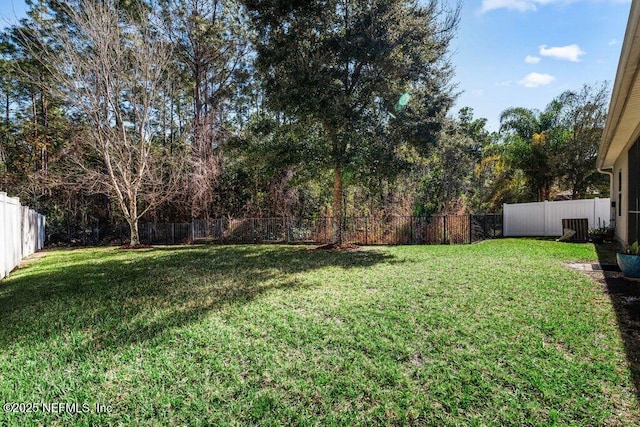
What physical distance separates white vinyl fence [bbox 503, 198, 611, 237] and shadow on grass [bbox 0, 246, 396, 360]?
896 centimetres

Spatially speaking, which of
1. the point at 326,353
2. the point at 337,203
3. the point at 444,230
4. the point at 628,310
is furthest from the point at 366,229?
the point at 326,353

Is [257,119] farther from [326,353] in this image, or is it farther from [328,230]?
[326,353]

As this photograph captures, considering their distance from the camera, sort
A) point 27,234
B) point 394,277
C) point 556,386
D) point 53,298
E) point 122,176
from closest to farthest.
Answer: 1. point 556,386
2. point 53,298
3. point 394,277
4. point 27,234
5. point 122,176

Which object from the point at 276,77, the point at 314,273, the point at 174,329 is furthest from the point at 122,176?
the point at 174,329

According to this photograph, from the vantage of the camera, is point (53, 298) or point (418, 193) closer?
point (53, 298)

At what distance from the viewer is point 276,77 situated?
10664mm

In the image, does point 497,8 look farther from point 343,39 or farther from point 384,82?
point 343,39

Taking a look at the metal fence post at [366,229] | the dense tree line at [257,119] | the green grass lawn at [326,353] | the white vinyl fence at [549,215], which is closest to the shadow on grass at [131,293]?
the green grass lawn at [326,353]

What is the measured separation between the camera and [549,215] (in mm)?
14047

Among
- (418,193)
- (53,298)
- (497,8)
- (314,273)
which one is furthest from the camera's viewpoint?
(418,193)

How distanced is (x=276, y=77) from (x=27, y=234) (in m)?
10.0

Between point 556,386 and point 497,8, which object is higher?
point 497,8

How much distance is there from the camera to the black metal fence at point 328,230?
1224 cm

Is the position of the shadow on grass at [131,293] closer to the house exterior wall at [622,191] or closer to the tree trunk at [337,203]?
the tree trunk at [337,203]
